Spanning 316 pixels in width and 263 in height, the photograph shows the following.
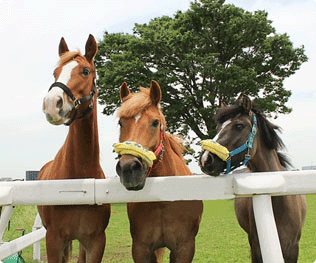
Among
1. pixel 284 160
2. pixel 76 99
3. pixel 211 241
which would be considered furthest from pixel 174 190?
pixel 211 241

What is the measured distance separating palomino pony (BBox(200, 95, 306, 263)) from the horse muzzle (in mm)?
792

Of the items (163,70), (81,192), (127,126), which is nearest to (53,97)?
(127,126)

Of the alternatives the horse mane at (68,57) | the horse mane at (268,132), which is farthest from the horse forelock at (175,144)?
the horse mane at (68,57)

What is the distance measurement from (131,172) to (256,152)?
5.27ft

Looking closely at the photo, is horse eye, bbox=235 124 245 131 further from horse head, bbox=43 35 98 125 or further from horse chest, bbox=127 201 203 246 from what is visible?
horse head, bbox=43 35 98 125

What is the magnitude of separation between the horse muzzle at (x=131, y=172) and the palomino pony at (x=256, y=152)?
79 cm

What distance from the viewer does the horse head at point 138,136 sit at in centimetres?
214

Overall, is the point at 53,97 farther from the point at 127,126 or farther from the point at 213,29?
the point at 213,29

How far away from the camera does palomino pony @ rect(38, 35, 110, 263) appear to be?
2662 mm

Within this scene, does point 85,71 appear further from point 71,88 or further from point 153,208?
point 153,208

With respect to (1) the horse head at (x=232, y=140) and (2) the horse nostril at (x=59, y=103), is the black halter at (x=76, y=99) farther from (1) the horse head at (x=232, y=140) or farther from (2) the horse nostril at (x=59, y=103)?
(1) the horse head at (x=232, y=140)

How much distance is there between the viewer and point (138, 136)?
2453 mm

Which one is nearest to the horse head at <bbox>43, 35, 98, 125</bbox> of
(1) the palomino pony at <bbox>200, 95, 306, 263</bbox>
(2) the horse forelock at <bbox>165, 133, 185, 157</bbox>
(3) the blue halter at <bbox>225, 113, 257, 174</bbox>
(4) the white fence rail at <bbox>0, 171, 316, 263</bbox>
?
(4) the white fence rail at <bbox>0, 171, 316, 263</bbox>

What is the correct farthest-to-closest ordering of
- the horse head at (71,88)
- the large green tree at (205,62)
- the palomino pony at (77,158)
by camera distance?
1. the large green tree at (205,62)
2. the palomino pony at (77,158)
3. the horse head at (71,88)
